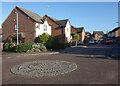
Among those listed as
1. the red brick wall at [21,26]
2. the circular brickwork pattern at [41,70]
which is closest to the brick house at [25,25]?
the red brick wall at [21,26]

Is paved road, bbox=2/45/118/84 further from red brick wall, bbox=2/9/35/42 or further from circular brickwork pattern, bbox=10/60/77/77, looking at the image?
red brick wall, bbox=2/9/35/42

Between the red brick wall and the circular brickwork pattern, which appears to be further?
the red brick wall

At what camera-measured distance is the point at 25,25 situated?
23984 millimetres

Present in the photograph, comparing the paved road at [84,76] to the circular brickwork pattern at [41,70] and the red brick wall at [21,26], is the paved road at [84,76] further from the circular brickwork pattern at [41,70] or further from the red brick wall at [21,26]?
the red brick wall at [21,26]

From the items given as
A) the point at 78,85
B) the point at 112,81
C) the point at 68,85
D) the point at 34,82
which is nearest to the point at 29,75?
the point at 34,82

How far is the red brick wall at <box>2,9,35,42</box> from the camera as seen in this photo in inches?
922

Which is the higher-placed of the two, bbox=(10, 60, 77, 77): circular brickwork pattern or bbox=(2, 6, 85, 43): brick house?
bbox=(2, 6, 85, 43): brick house

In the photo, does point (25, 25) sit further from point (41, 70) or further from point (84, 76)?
point (84, 76)

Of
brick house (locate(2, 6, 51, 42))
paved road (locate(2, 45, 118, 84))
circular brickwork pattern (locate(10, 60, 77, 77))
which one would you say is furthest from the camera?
brick house (locate(2, 6, 51, 42))

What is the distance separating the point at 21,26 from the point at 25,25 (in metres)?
1.22

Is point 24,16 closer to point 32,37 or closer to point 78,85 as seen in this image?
point 32,37

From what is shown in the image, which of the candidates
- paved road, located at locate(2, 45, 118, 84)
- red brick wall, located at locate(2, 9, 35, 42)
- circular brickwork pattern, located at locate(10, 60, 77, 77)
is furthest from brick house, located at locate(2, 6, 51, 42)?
circular brickwork pattern, located at locate(10, 60, 77, 77)

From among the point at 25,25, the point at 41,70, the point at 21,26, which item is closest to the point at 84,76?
the point at 41,70

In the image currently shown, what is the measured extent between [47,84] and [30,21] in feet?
69.7
